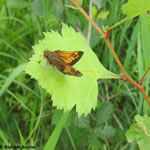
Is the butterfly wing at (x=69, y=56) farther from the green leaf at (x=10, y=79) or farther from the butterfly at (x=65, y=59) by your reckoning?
the green leaf at (x=10, y=79)

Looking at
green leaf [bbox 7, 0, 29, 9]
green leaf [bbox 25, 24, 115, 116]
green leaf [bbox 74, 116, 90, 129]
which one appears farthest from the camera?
green leaf [bbox 7, 0, 29, 9]

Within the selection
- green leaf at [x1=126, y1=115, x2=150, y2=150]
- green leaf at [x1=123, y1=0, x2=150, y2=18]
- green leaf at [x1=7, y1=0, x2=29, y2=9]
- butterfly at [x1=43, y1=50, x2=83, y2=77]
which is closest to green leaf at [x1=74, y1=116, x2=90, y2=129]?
green leaf at [x1=126, y1=115, x2=150, y2=150]

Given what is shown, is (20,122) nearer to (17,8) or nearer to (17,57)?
(17,57)

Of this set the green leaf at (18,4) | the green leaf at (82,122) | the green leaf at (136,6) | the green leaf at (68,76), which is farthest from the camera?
the green leaf at (18,4)

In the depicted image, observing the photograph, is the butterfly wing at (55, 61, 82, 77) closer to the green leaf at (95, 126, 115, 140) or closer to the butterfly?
the butterfly

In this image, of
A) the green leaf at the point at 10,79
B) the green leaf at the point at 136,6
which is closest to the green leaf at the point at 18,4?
the green leaf at the point at 10,79

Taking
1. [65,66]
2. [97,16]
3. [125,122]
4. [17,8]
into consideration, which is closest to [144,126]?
[65,66]
